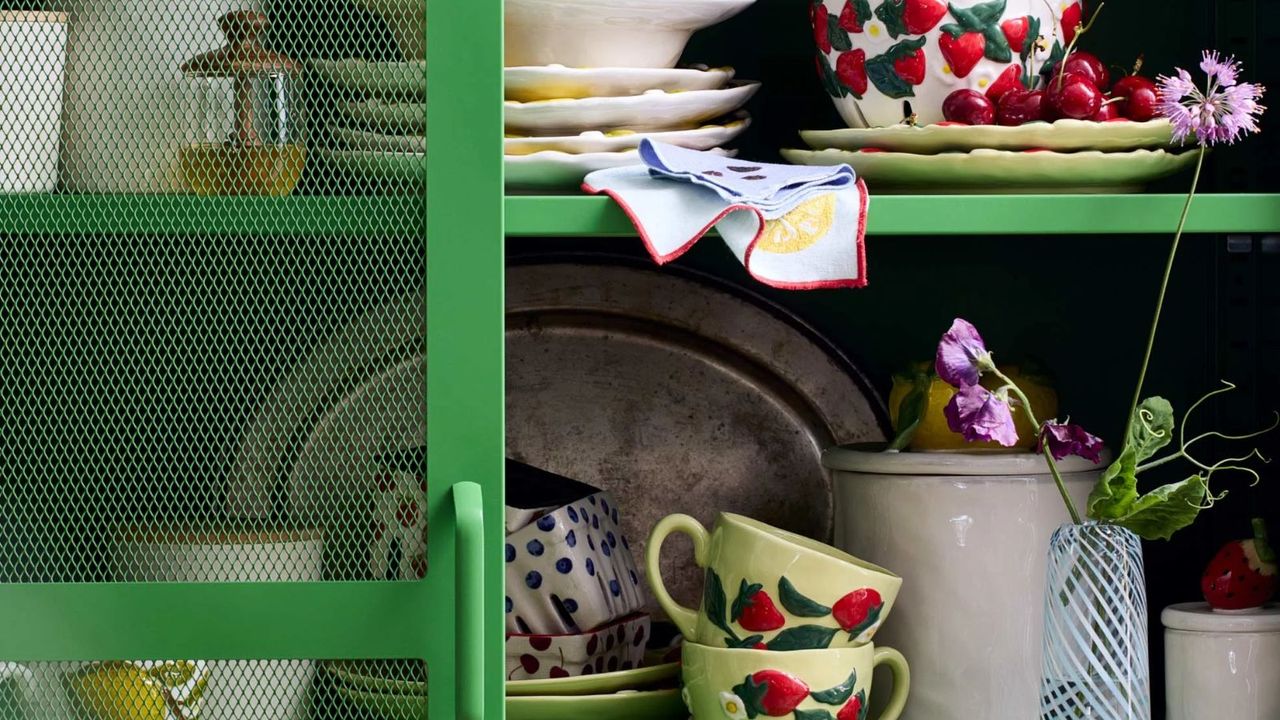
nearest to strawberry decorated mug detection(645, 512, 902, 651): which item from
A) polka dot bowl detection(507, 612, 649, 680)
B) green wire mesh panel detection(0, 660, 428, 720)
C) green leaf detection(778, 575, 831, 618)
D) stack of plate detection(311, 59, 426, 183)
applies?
green leaf detection(778, 575, 831, 618)

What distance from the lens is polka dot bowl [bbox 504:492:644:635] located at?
1039 millimetres

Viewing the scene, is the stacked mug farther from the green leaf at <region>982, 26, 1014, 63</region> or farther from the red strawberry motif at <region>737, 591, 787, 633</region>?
the green leaf at <region>982, 26, 1014, 63</region>

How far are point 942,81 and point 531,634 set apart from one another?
1.53 ft

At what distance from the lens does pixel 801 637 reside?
958 mm

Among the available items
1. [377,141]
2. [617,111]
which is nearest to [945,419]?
[617,111]

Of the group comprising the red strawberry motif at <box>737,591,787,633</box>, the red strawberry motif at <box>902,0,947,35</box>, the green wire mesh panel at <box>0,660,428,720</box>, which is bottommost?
the green wire mesh panel at <box>0,660,428,720</box>

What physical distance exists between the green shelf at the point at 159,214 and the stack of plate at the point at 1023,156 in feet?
1.17

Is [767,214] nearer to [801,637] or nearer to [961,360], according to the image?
[961,360]

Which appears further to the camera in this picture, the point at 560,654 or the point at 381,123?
the point at 560,654

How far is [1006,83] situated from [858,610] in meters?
0.36

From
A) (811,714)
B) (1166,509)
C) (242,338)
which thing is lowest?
(811,714)

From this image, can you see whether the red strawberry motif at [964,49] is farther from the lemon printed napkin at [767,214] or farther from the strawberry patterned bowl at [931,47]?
the lemon printed napkin at [767,214]

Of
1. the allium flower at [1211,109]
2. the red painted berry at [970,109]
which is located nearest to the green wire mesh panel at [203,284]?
the red painted berry at [970,109]

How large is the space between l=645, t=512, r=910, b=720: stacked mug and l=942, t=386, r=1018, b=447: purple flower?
0.38ft
